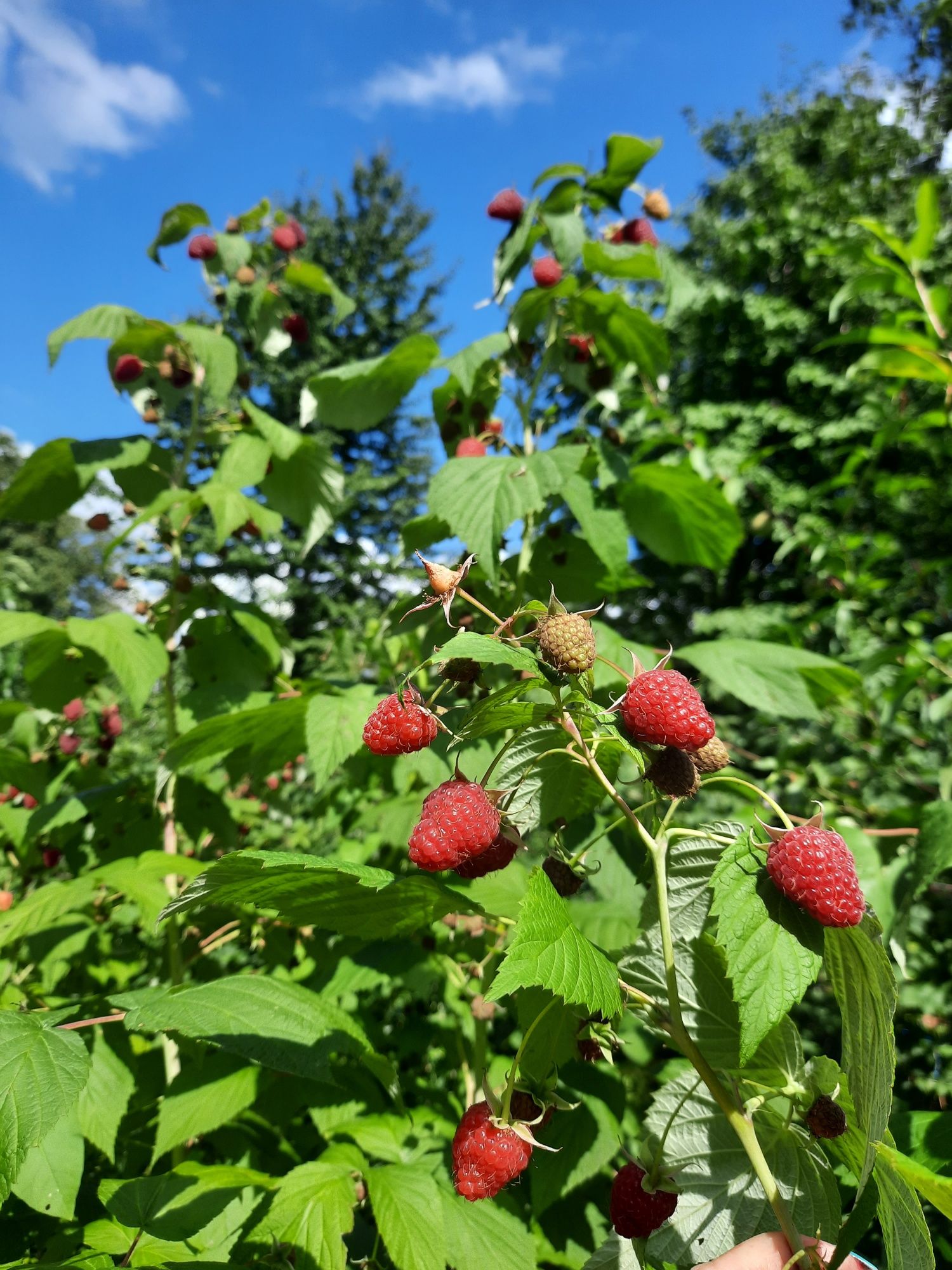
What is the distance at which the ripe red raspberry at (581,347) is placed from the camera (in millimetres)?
1361

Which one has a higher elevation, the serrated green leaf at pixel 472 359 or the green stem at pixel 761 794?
the serrated green leaf at pixel 472 359

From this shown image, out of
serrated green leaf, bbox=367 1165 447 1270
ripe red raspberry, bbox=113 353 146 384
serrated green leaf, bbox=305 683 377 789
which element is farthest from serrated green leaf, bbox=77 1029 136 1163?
ripe red raspberry, bbox=113 353 146 384

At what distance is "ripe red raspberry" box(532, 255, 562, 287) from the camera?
131 cm

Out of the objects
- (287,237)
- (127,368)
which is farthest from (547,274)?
(127,368)

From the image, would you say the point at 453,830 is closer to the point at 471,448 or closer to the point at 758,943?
the point at 758,943

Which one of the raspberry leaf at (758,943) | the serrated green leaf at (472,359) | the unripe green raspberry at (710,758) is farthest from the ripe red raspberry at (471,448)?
the raspberry leaf at (758,943)

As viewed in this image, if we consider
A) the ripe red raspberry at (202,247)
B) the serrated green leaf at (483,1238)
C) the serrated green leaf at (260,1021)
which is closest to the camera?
the serrated green leaf at (260,1021)

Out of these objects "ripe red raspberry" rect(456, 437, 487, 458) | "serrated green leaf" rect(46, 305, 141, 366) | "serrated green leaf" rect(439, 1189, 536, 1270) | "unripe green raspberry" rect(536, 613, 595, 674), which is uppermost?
"serrated green leaf" rect(46, 305, 141, 366)

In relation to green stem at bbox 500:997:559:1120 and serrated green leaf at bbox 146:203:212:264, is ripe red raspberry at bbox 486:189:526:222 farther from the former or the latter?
green stem at bbox 500:997:559:1120

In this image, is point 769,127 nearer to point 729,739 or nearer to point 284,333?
point 729,739

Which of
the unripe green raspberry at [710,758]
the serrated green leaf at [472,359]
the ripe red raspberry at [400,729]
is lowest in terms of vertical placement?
the unripe green raspberry at [710,758]

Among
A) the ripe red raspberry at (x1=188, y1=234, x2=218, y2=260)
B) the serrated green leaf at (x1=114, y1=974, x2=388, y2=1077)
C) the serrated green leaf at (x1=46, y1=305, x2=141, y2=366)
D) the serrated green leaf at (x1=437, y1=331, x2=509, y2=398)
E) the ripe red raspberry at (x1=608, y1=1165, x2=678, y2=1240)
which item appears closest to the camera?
the ripe red raspberry at (x1=608, y1=1165, x2=678, y2=1240)

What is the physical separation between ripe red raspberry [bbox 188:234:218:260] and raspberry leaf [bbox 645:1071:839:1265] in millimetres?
1787

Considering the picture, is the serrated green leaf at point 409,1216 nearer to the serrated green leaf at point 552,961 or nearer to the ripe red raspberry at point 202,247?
the serrated green leaf at point 552,961
